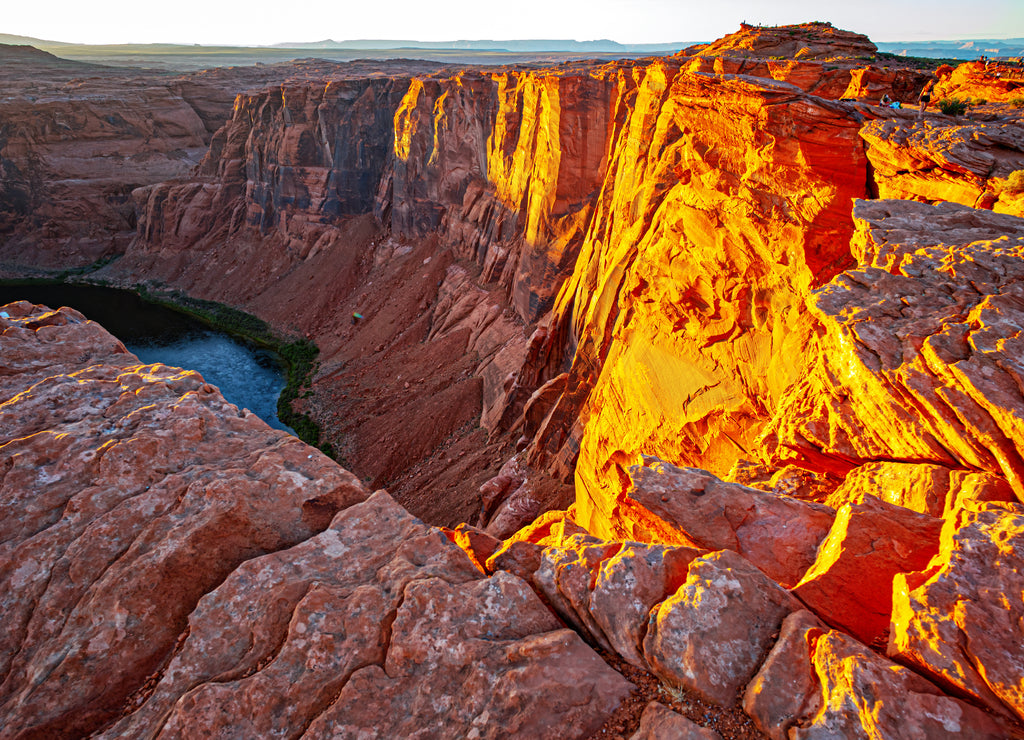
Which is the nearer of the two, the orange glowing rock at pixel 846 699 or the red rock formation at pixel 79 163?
the orange glowing rock at pixel 846 699

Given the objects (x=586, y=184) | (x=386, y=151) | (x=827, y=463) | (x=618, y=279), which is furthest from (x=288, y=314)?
(x=827, y=463)

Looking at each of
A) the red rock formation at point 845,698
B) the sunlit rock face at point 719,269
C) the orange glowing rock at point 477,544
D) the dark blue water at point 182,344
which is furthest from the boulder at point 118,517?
the dark blue water at point 182,344

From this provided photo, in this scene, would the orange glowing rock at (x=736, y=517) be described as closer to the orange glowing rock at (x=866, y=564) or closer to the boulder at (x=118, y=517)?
the orange glowing rock at (x=866, y=564)

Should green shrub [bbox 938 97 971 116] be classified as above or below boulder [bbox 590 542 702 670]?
above

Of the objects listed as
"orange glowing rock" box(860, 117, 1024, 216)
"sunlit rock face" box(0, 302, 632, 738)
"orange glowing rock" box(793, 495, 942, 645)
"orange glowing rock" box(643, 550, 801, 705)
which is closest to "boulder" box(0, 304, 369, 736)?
"sunlit rock face" box(0, 302, 632, 738)

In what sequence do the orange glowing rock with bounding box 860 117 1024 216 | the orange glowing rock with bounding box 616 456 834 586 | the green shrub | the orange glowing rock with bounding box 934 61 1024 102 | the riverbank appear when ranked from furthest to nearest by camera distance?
the riverbank, the orange glowing rock with bounding box 934 61 1024 102, the green shrub, the orange glowing rock with bounding box 860 117 1024 216, the orange glowing rock with bounding box 616 456 834 586

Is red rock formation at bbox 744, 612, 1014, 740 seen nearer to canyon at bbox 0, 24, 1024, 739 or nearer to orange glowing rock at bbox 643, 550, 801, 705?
canyon at bbox 0, 24, 1024, 739

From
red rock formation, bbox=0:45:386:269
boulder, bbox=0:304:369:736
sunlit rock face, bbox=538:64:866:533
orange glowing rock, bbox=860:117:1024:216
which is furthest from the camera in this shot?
red rock formation, bbox=0:45:386:269

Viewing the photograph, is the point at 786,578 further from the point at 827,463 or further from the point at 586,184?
the point at 586,184
